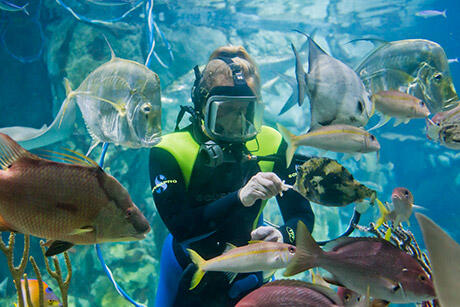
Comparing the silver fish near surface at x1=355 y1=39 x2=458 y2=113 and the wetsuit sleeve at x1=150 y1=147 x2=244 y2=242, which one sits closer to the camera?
the silver fish near surface at x1=355 y1=39 x2=458 y2=113

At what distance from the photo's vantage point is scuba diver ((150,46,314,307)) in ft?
6.91

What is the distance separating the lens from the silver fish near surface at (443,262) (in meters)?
0.68

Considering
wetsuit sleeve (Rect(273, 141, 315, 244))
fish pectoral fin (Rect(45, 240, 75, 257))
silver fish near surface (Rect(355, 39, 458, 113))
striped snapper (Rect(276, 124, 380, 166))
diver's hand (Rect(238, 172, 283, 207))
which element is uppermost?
silver fish near surface (Rect(355, 39, 458, 113))

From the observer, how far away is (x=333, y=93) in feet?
3.72

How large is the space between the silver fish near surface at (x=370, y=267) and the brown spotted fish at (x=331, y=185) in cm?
18

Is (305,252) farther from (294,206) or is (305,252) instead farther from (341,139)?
(294,206)

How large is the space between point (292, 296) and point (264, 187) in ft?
1.89

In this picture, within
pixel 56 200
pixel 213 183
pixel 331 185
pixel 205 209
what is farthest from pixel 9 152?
pixel 213 183

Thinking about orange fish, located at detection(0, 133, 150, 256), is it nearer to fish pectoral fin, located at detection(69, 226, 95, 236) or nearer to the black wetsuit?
fish pectoral fin, located at detection(69, 226, 95, 236)

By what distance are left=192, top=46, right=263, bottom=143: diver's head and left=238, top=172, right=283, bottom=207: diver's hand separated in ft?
2.66

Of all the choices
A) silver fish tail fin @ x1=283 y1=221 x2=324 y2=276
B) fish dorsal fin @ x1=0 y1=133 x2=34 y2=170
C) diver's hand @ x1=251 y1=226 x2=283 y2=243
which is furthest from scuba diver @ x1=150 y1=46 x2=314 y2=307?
fish dorsal fin @ x1=0 y1=133 x2=34 y2=170

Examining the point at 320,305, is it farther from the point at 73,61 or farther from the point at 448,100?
the point at 73,61

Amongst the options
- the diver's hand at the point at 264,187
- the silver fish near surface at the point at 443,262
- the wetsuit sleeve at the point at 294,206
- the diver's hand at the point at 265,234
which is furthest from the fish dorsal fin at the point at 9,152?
the wetsuit sleeve at the point at 294,206

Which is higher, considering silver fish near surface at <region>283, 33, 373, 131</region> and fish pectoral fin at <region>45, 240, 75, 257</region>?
silver fish near surface at <region>283, 33, 373, 131</region>
